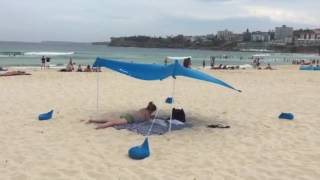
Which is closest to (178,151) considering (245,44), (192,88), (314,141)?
(314,141)

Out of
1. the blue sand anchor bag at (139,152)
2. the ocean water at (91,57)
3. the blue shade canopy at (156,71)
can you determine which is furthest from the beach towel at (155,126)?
the ocean water at (91,57)

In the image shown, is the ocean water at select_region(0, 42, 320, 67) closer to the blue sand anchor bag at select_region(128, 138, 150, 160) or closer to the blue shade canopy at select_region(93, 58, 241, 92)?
the blue shade canopy at select_region(93, 58, 241, 92)

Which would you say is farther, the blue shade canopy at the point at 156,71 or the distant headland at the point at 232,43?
the distant headland at the point at 232,43

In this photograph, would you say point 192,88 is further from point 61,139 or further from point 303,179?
point 303,179

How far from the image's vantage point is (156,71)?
8.55 meters

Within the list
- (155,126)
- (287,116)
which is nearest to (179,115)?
(155,126)

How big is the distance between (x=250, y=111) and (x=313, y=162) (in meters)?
4.64

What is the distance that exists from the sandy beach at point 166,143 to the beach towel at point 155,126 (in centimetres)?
22

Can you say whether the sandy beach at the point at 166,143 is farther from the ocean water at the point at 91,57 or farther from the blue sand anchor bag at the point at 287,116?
the ocean water at the point at 91,57

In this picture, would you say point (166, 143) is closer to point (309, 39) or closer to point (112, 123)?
point (112, 123)

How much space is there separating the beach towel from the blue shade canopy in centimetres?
93

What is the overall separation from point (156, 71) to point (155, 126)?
1.10 meters

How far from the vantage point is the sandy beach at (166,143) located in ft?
18.8

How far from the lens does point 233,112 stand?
10.8 m
